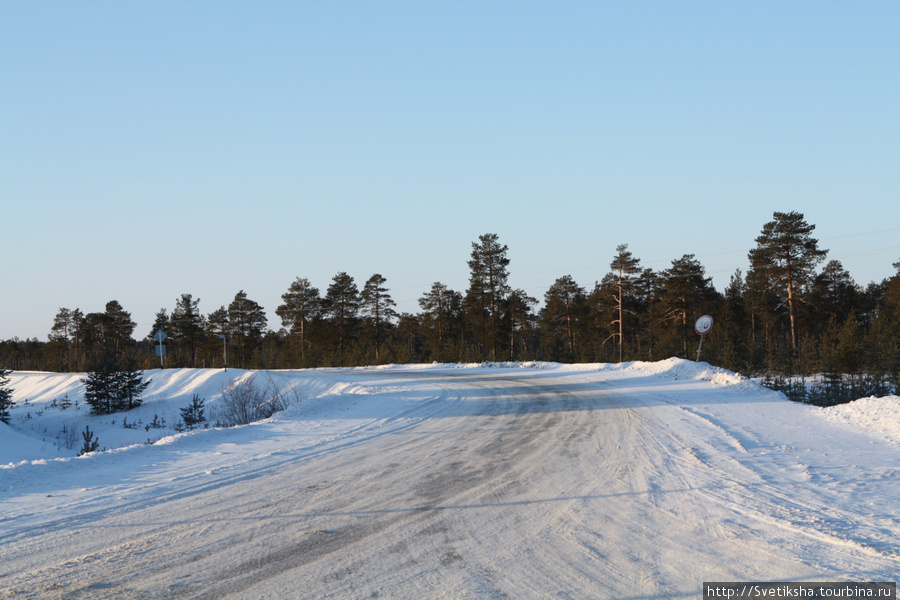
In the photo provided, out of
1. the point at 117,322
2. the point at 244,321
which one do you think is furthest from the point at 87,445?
the point at 117,322

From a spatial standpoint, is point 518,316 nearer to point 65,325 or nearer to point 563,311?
point 563,311

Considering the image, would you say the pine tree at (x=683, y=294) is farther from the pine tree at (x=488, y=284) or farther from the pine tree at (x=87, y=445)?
the pine tree at (x=87, y=445)

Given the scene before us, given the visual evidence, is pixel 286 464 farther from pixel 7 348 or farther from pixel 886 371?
pixel 7 348

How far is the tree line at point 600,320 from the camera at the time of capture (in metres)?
42.8

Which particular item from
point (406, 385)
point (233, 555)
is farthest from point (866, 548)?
point (406, 385)

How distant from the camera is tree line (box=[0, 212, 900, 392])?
42750mm

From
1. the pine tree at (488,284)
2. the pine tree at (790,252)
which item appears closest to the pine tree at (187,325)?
the pine tree at (488,284)

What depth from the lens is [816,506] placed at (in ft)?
20.6

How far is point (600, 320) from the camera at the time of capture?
6231cm

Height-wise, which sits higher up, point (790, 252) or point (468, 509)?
point (790, 252)

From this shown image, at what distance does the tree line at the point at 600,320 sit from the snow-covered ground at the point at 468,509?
27020mm

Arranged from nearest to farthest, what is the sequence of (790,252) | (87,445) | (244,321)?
(87,445)
(790,252)
(244,321)

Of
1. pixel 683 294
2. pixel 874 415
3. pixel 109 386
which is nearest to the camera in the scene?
pixel 874 415

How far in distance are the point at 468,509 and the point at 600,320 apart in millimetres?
58254
